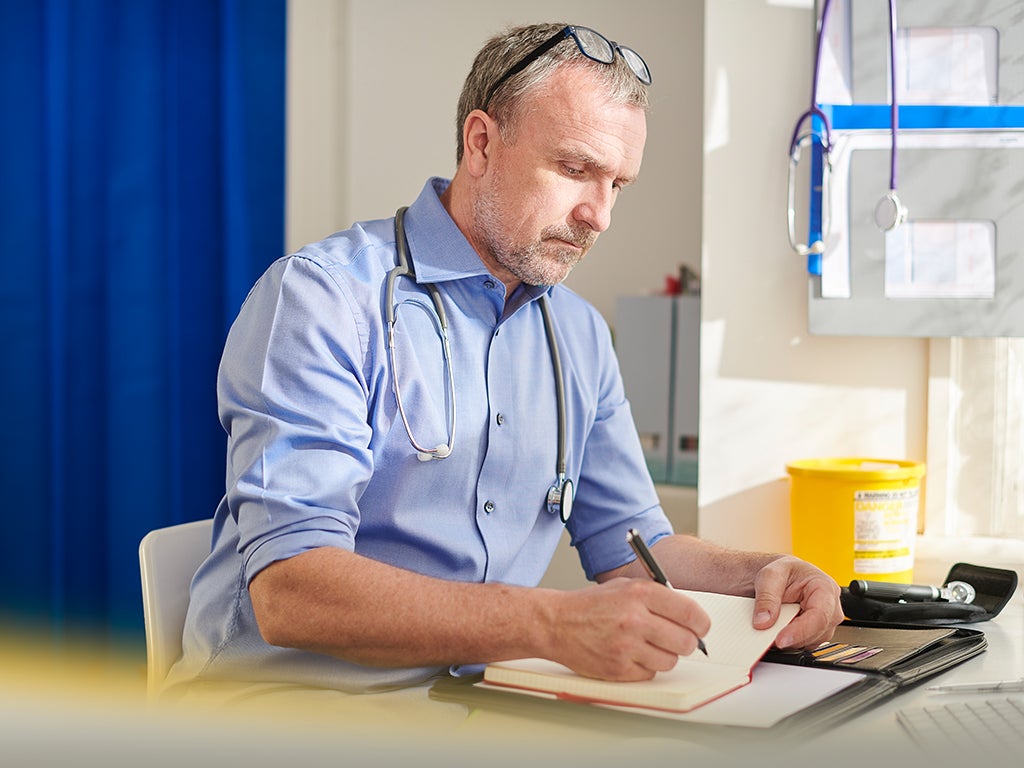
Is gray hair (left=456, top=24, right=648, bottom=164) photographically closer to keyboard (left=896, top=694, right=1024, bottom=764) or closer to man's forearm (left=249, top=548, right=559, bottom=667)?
man's forearm (left=249, top=548, right=559, bottom=667)

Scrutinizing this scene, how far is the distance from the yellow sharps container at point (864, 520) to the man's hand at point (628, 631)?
0.67 m

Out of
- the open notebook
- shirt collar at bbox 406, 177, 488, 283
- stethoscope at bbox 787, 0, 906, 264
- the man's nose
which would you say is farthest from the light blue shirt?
stethoscope at bbox 787, 0, 906, 264

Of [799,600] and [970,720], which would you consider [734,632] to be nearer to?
[799,600]

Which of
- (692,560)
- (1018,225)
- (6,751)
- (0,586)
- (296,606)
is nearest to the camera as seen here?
(6,751)

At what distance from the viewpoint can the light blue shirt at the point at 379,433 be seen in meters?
1.01

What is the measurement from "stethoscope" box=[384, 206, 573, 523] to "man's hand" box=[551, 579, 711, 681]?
0.30 m

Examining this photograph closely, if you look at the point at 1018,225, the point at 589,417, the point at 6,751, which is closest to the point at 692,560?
the point at 589,417

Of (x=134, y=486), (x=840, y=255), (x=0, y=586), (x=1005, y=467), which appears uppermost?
(x=840, y=255)

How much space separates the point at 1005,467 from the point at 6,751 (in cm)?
164

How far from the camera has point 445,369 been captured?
1.17 metres

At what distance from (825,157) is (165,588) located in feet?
3.50

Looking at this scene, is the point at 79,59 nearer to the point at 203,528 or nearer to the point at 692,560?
the point at 203,528

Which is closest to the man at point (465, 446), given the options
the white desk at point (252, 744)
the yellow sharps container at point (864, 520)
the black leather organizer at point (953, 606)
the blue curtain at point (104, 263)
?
the black leather organizer at point (953, 606)

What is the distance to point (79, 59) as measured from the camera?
7.93 feet
